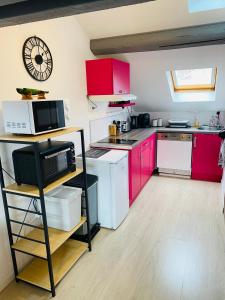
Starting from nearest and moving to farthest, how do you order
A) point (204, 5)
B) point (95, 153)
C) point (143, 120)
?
1. point (204, 5)
2. point (95, 153)
3. point (143, 120)

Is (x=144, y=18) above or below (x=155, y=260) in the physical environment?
above

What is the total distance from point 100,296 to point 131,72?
3.11 metres

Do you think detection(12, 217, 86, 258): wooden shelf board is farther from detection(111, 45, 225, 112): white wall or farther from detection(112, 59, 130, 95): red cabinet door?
detection(111, 45, 225, 112): white wall

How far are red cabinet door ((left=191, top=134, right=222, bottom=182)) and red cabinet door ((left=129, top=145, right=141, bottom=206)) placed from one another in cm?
121

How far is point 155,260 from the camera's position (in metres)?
2.14

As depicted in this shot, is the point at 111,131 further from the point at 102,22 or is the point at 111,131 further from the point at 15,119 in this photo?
the point at 15,119

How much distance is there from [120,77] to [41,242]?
91.1 inches

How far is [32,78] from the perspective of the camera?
81.0 inches

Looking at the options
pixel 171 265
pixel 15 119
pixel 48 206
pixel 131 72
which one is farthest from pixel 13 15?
pixel 131 72

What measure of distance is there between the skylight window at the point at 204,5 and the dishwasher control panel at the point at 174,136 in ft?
6.42

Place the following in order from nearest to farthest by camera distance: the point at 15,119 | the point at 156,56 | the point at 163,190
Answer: the point at 15,119 < the point at 156,56 < the point at 163,190

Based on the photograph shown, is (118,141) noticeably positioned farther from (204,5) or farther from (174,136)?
(204,5)

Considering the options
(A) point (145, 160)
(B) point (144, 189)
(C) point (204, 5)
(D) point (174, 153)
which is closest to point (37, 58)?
(C) point (204, 5)

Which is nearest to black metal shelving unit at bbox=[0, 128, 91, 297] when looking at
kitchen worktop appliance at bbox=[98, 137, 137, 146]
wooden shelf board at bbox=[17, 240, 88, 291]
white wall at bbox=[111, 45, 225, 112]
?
wooden shelf board at bbox=[17, 240, 88, 291]
